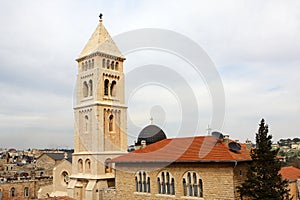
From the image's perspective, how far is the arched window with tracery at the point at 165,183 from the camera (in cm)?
2292

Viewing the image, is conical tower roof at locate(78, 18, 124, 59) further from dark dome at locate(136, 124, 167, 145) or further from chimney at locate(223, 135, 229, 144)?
chimney at locate(223, 135, 229, 144)

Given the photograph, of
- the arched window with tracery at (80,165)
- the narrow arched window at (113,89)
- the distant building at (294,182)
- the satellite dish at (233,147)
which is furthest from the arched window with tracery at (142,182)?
the distant building at (294,182)

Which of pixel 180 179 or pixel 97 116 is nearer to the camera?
pixel 180 179

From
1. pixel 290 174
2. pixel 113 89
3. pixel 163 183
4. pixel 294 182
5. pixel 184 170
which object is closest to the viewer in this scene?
pixel 184 170

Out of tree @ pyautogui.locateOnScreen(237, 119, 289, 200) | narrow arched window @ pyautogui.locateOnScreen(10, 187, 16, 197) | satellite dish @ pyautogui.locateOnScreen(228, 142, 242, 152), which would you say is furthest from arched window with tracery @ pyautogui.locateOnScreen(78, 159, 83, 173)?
tree @ pyautogui.locateOnScreen(237, 119, 289, 200)

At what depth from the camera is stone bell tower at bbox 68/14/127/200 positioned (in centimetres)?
3141

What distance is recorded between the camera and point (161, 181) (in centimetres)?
2370

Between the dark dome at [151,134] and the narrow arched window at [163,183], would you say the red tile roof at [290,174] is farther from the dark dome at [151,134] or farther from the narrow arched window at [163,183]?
the narrow arched window at [163,183]

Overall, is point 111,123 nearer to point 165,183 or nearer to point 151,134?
point 151,134

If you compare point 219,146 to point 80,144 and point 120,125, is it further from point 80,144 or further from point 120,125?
point 80,144

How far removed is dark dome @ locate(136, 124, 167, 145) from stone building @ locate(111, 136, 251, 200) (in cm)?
888

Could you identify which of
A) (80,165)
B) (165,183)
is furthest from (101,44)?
(165,183)

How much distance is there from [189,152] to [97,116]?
1268cm

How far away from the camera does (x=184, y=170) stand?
22109 mm
